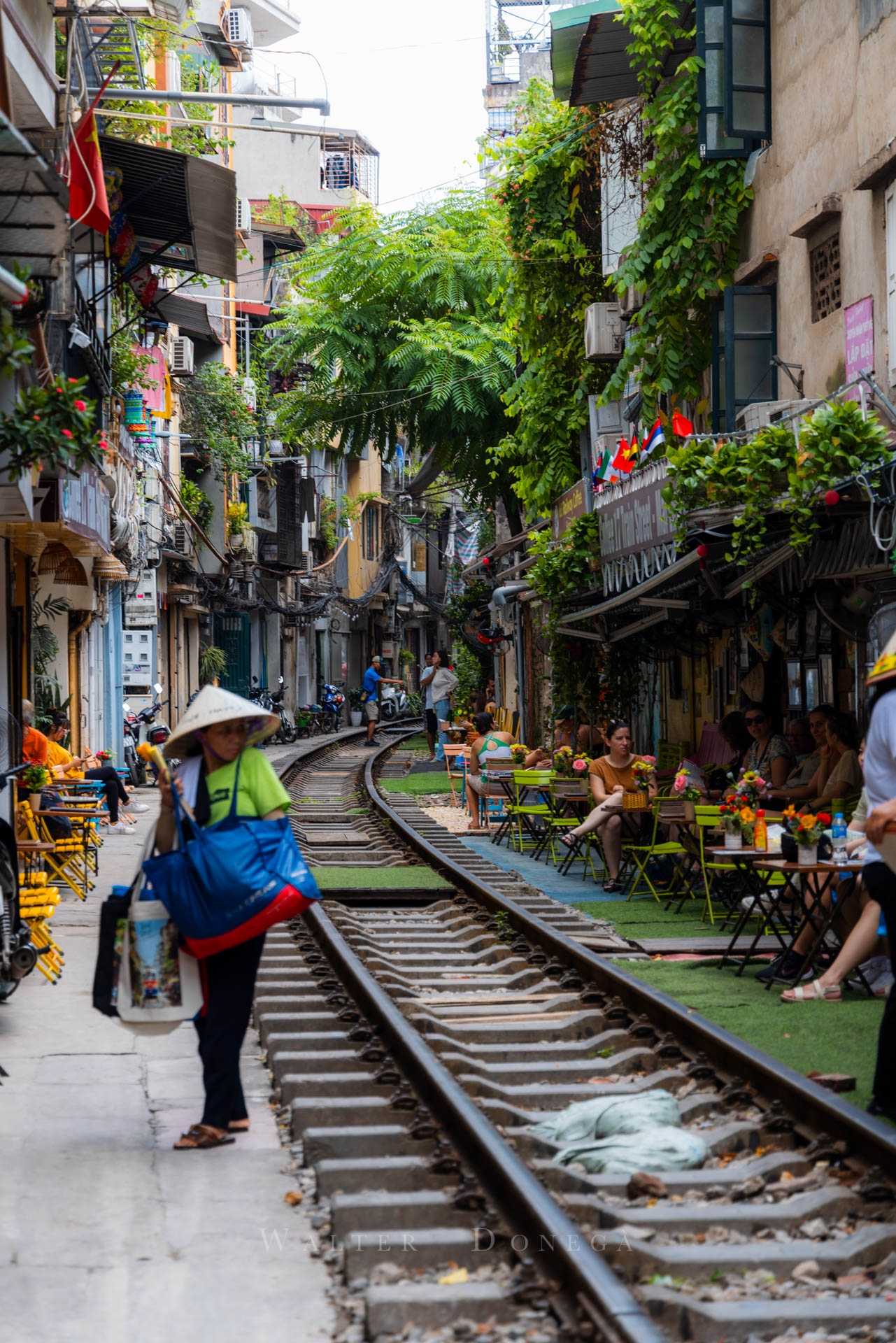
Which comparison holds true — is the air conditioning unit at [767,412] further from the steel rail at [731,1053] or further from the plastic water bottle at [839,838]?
the plastic water bottle at [839,838]

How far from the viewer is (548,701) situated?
29.4 meters

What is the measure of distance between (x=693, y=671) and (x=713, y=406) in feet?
12.8

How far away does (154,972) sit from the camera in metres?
7.00

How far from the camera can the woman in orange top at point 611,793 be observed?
1525cm

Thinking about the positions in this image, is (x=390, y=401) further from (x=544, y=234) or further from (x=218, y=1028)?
(x=218, y=1028)

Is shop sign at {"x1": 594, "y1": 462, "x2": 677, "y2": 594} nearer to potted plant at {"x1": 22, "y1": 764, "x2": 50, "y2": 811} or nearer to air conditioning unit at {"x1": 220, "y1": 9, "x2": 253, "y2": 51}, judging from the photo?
potted plant at {"x1": 22, "y1": 764, "x2": 50, "y2": 811}

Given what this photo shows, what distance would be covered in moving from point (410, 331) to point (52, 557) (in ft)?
41.4

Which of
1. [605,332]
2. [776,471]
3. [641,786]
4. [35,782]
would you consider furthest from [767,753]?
[605,332]

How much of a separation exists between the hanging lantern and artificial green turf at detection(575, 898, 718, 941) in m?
6.66

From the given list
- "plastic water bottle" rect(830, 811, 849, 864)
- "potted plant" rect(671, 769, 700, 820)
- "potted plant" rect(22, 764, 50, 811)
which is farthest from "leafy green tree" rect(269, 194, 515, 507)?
"plastic water bottle" rect(830, 811, 849, 864)

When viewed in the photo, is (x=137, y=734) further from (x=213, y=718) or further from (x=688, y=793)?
(x=213, y=718)

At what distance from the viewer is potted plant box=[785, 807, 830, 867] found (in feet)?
31.9

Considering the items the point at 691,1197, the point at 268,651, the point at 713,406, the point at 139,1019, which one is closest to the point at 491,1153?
the point at 691,1197

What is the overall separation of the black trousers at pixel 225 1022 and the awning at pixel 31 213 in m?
5.41
